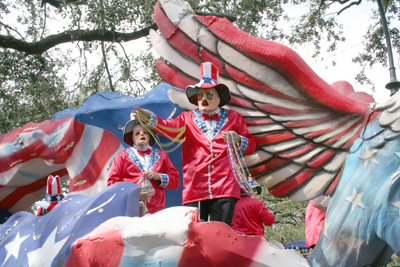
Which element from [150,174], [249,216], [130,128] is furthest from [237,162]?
[130,128]

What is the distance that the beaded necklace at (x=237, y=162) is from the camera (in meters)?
2.75

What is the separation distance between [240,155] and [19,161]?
11.7 ft

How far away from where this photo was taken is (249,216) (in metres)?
3.08

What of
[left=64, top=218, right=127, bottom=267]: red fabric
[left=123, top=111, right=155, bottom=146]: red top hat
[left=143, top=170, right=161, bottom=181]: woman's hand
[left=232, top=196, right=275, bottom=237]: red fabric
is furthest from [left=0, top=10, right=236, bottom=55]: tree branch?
[left=64, top=218, right=127, bottom=267]: red fabric

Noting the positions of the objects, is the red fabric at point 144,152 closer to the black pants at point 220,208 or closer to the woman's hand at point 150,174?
the woman's hand at point 150,174

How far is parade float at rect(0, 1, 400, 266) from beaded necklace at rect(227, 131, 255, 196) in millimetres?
243

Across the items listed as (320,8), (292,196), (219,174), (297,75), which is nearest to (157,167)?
(219,174)

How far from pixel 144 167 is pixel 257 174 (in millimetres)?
907

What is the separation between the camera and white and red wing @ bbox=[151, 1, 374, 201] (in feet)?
8.90

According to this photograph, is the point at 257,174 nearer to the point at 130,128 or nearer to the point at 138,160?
the point at 138,160

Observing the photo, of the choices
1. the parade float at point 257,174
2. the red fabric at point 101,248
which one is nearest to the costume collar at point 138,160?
the parade float at point 257,174

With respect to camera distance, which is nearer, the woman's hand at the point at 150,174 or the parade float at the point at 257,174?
the parade float at the point at 257,174

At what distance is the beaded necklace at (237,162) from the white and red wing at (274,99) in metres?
0.24

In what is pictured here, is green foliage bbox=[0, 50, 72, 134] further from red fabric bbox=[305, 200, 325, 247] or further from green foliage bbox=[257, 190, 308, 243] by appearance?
red fabric bbox=[305, 200, 325, 247]
